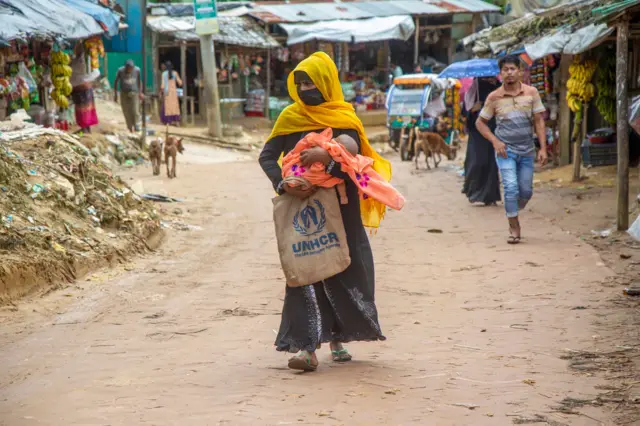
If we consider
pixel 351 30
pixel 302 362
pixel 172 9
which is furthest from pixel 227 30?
pixel 302 362

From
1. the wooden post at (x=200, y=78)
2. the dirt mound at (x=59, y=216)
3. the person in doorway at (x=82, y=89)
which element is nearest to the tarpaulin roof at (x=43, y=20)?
the person in doorway at (x=82, y=89)

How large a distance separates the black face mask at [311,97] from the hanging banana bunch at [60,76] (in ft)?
44.0

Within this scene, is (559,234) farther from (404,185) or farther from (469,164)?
(404,185)

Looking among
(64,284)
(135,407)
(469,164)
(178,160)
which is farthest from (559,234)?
(178,160)

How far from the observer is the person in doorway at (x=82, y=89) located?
2009 cm

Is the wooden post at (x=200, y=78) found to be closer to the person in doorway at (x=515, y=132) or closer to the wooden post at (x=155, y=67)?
the wooden post at (x=155, y=67)

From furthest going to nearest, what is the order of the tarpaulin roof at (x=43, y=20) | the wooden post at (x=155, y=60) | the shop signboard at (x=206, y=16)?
the wooden post at (x=155, y=60), the shop signboard at (x=206, y=16), the tarpaulin roof at (x=43, y=20)

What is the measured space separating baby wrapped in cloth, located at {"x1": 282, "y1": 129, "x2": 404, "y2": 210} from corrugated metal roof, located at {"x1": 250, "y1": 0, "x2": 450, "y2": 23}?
25.4m

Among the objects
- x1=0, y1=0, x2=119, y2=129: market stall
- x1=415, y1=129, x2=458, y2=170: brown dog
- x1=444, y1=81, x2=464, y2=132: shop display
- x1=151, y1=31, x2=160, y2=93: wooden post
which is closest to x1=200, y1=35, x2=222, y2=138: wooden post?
x1=151, y1=31, x2=160, y2=93: wooden post

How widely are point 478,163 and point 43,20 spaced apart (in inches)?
293

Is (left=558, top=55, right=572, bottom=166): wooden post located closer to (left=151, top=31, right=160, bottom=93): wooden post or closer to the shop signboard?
the shop signboard

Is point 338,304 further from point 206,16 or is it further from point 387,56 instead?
point 387,56

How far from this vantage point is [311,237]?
214 inches

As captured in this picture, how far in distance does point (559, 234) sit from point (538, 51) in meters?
4.28
